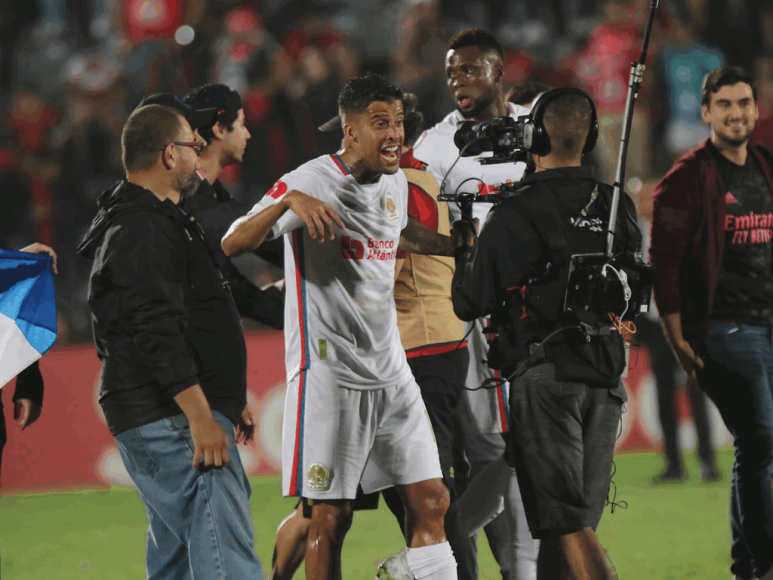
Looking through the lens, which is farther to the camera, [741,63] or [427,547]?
[741,63]

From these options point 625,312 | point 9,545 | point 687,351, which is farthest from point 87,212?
point 625,312

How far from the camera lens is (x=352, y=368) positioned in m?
3.59

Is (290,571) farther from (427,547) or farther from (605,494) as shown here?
(605,494)

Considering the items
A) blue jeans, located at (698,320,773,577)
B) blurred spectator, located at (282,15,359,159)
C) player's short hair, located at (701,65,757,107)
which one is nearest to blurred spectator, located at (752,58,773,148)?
blurred spectator, located at (282,15,359,159)

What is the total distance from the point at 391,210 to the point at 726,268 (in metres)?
1.72

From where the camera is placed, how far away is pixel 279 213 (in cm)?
331

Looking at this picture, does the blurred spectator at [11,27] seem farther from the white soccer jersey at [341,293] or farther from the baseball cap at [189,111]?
the white soccer jersey at [341,293]

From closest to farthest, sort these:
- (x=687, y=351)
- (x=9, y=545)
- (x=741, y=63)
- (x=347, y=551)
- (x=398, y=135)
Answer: (x=398, y=135)
(x=687, y=351)
(x=347, y=551)
(x=9, y=545)
(x=741, y=63)

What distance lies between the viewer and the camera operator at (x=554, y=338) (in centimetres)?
320

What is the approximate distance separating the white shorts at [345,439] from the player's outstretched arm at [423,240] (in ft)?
2.03

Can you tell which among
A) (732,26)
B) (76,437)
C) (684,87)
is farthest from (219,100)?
(732,26)

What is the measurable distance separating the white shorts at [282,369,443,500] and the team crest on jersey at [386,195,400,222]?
649mm

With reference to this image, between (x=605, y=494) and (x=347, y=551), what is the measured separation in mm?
2565

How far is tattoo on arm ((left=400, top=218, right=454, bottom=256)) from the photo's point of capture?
3945 millimetres
